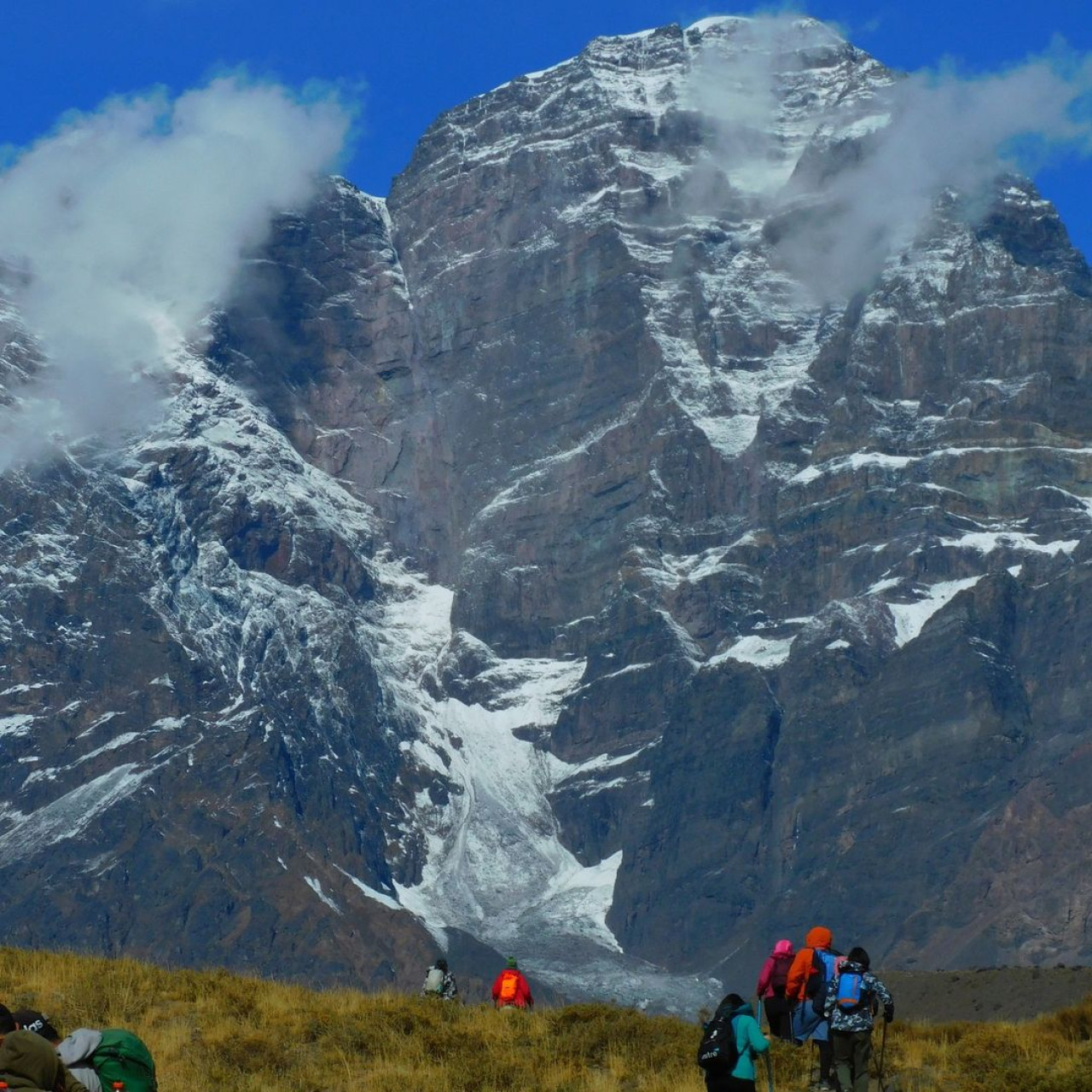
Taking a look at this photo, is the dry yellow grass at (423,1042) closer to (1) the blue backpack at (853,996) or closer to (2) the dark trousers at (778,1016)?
(2) the dark trousers at (778,1016)

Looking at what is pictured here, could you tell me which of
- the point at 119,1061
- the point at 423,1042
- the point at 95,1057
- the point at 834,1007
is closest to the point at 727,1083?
the point at 834,1007

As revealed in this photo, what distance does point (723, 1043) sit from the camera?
33.7 metres

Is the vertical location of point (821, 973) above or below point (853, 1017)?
above

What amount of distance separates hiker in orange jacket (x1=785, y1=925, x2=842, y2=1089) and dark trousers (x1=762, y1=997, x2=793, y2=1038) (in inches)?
51.7

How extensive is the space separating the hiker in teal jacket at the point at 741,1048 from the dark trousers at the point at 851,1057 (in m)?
4.00

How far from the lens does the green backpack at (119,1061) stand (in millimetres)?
30562

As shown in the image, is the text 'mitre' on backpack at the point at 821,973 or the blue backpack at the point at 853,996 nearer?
the blue backpack at the point at 853,996

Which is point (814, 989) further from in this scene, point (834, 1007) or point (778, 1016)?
point (778, 1016)

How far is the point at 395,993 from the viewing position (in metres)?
47.6

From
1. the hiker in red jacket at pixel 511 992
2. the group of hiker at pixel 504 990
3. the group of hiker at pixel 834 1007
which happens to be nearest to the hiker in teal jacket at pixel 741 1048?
the group of hiker at pixel 834 1007

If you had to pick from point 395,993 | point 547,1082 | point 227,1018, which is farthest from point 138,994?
point 547,1082

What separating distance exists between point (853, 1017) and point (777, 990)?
3.11m

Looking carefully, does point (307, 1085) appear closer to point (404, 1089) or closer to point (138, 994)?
point (404, 1089)

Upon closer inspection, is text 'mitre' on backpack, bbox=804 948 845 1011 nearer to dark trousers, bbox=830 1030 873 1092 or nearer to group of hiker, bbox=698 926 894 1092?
group of hiker, bbox=698 926 894 1092
